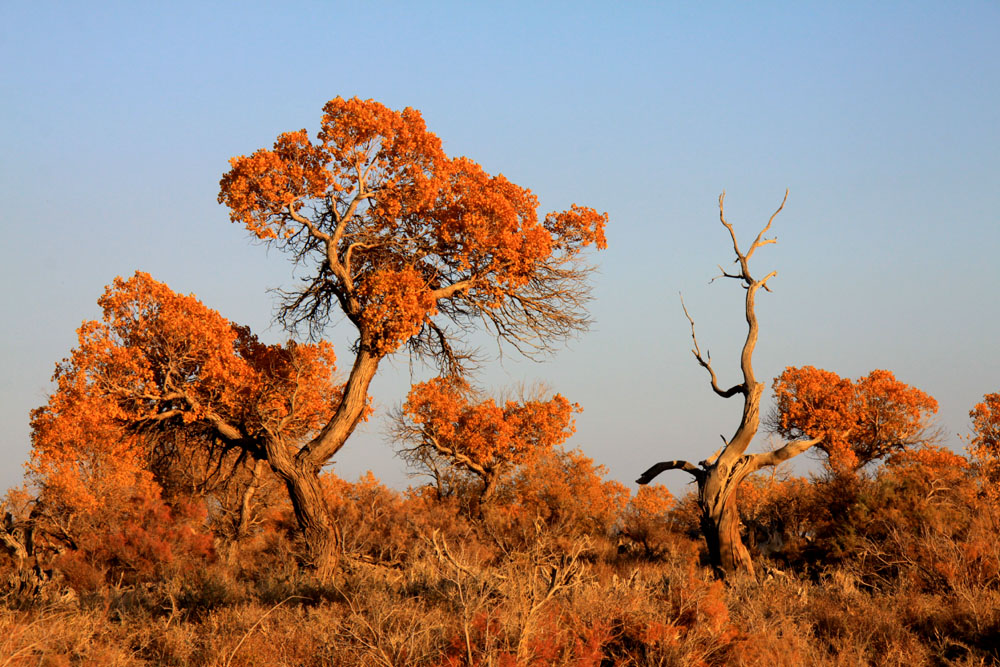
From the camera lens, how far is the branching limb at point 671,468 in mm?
15586

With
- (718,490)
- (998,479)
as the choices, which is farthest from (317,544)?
(998,479)

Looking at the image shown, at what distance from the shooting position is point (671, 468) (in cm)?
1568

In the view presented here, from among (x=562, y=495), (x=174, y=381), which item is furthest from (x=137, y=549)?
(x=562, y=495)

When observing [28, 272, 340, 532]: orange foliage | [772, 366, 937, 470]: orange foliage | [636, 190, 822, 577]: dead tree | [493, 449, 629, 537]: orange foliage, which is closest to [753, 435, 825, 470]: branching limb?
[636, 190, 822, 577]: dead tree

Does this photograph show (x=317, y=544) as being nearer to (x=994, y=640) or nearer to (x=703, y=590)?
(x=703, y=590)

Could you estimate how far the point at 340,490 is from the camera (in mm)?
34531

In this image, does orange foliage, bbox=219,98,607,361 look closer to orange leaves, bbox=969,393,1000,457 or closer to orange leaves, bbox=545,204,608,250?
orange leaves, bbox=545,204,608,250

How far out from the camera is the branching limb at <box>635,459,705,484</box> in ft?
51.1

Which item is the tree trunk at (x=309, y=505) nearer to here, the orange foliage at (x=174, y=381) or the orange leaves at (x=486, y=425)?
the orange foliage at (x=174, y=381)

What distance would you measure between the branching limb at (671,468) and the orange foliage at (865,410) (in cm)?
2001

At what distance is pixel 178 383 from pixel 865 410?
2764cm

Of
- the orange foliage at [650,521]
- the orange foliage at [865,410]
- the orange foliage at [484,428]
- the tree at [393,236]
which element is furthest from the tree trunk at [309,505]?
the orange foliage at [865,410]

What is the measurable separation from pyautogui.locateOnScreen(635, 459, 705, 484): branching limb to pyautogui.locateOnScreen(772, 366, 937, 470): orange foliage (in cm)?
2001

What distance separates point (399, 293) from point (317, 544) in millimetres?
5415
